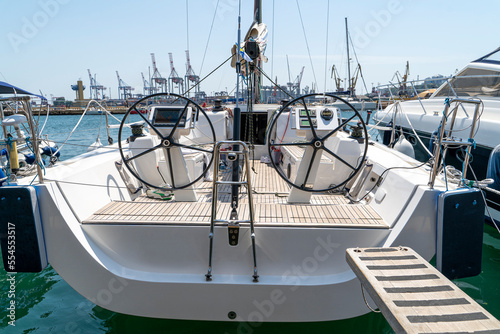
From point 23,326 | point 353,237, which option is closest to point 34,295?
point 23,326

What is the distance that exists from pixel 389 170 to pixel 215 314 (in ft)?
6.75

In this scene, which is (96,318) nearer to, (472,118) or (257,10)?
(257,10)

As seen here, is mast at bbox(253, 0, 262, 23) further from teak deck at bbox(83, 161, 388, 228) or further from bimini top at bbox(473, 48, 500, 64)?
teak deck at bbox(83, 161, 388, 228)

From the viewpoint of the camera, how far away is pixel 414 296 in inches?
72.9

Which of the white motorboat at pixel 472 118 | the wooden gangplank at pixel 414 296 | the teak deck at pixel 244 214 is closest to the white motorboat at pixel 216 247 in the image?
the teak deck at pixel 244 214

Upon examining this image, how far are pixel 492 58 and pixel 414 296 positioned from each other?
7.14 m

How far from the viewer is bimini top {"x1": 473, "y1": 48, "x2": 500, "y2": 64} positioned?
683 cm

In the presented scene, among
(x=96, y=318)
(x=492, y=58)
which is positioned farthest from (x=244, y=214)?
(x=492, y=58)

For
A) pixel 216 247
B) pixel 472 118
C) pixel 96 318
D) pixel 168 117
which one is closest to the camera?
pixel 216 247

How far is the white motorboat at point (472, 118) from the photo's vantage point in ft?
16.7

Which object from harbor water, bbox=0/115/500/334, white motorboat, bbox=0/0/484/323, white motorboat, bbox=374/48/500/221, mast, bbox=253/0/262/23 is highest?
mast, bbox=253/0/262/23

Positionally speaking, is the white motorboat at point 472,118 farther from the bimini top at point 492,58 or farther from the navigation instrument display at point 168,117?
the navigation instrument display at point 168,117

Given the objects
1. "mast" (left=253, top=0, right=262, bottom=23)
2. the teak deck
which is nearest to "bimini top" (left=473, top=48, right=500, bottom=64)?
"mast" (left=253, top=0, right=262, bottom=23)

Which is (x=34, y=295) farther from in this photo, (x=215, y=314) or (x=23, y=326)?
(x=215, y=314)
